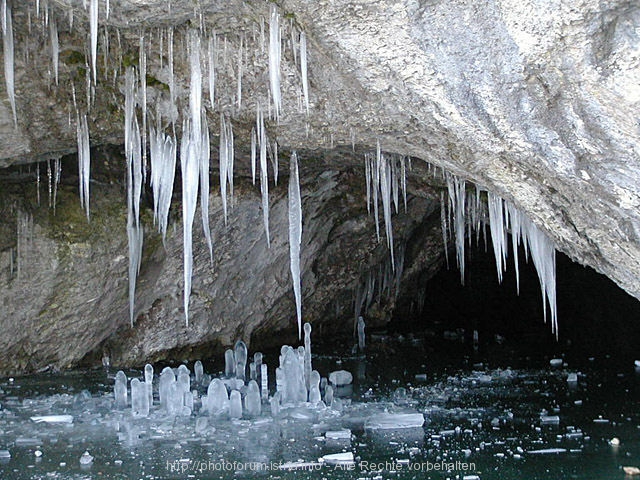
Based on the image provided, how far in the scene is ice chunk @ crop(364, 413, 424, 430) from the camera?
7543 millimetres

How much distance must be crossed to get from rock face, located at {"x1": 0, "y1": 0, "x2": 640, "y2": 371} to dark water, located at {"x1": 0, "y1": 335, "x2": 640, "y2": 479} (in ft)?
4.75

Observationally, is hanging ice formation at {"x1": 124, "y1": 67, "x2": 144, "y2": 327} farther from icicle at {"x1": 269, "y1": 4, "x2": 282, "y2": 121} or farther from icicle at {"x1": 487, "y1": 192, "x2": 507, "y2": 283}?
icicle at {"x1": 487, "y1": 192, "x2": 507, "y2": 283}

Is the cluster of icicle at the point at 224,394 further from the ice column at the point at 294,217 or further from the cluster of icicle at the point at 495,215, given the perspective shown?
the cluster of icicle at the point at 495,215

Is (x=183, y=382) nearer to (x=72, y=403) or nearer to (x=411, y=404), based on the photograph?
(x=72, y=403)

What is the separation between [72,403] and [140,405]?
961mm

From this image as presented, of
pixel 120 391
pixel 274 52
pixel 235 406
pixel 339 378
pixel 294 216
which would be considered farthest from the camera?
pixel 339 378

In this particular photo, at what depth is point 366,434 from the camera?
7.25 meters

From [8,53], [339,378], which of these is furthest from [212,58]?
[339,378]

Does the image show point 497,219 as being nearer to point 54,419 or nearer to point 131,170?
point 131,170

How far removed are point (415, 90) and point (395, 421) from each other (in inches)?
124

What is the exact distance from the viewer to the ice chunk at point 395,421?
24.7 ft

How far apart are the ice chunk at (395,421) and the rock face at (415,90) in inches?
80.6

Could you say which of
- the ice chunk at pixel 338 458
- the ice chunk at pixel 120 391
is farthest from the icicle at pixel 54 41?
the ice chunk at pixel 338 458

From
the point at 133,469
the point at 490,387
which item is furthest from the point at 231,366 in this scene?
the point at 133,469
